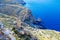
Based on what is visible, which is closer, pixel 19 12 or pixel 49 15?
pixel 49 15

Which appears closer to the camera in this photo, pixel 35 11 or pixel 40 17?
pixel 40 17

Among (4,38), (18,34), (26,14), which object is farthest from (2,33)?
(26,14)

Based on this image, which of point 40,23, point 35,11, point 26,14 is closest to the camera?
point 40,23

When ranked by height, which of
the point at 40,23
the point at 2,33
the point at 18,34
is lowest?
the point at 40,23

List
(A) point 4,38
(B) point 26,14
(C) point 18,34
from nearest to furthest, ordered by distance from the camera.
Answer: (A) point 4,38 → (C) point 18,34 → (B) point 26,14

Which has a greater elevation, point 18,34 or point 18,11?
point 18,34

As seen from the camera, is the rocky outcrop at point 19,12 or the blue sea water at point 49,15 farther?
the rocky outcrop at point 19,12

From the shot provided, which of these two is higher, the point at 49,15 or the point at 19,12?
the point at 19,12

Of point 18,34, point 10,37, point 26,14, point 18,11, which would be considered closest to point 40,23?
point 26,14

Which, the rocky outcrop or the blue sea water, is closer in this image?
the blue sea water

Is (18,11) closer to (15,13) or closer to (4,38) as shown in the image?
(15,13)
